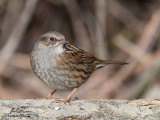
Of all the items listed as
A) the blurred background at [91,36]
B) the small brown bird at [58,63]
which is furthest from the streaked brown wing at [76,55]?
the blurred background at [91,36]

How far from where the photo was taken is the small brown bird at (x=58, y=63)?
4715 mm

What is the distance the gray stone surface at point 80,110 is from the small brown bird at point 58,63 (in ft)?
1.75

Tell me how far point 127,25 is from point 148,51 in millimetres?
689

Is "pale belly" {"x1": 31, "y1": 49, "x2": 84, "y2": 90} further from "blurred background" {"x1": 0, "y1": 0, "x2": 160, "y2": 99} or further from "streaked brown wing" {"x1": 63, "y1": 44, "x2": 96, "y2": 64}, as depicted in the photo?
"blurred background" {"x1": 0, "y1": 0, "x2": 160, "y2": 99}

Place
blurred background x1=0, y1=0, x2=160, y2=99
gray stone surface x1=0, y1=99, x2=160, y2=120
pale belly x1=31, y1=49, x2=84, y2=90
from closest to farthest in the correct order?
gray stone surface x1=0, y1=99, x2=160, y2=120, pale belly x1=31, y1=49, x2=84, y2=90, blurred background x1=0, y1=0, x2=160, y2=99

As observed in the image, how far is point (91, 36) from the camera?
8625 millimetres

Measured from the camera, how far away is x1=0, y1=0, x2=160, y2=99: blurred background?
8.23 m

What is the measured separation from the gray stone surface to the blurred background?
12.8 ft

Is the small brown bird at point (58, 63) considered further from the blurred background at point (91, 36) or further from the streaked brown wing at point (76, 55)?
the blurred background at point (91, 36)

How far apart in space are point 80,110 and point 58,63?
2.89 feet

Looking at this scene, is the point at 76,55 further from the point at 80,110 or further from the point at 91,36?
the point at 91,36

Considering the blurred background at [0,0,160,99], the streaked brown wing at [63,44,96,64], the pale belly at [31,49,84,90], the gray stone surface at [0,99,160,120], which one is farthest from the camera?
the blurred background at [0,0,160,99]

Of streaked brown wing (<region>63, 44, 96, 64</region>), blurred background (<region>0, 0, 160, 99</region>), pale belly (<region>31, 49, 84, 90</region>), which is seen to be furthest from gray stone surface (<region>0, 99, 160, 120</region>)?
blurred background (<region>0, 0, 160, 99</region>)

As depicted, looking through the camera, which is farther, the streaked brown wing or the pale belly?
the streaked brown wing
